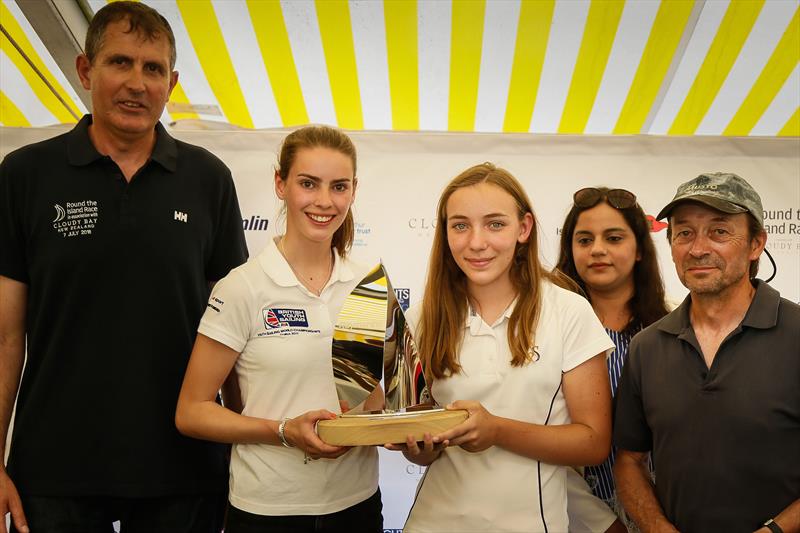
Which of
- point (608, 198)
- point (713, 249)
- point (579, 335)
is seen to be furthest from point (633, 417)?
point (608, 198)

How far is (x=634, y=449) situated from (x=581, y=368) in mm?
353

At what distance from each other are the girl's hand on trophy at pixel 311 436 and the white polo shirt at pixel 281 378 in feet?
0.44

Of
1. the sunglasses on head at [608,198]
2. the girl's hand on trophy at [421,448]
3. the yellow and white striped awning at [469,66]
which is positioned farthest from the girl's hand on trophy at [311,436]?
the yellow and white striped awning at [469,66]

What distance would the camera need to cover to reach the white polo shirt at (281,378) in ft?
5.48

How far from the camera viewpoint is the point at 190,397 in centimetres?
172

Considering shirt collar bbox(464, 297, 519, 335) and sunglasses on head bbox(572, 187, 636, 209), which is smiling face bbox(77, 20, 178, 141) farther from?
sunglasses on head bbox(572, 187, 636, 209)

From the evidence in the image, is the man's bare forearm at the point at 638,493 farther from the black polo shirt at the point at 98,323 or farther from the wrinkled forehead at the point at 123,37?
the wrinkled forehead at the point at 123,37

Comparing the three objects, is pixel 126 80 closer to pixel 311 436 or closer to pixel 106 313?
pixel 106 313

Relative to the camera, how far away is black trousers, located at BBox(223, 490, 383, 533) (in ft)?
5.41

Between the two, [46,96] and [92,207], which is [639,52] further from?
[46,96]

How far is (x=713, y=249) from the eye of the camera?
1732 mm

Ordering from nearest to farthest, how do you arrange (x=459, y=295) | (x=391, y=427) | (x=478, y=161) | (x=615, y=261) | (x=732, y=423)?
(x=391, y=427), (x=732, y=423), (x=459, y=295), (x=615, y=261), (x=478, y=161)

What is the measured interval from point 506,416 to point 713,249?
660 millimetres

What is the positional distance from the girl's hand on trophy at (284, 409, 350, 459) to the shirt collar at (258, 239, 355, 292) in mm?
359
